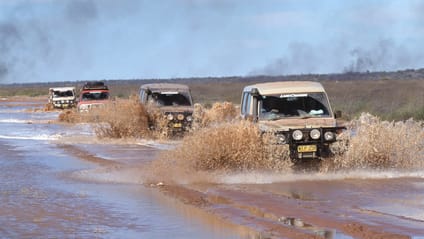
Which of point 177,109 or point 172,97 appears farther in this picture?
point 172,97

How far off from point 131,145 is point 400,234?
17.2 meters

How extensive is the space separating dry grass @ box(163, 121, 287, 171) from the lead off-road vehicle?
1.05 ft

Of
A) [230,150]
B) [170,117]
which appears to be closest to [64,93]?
[170,117]

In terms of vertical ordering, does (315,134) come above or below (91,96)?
below

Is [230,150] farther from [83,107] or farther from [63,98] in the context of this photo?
[63,98]

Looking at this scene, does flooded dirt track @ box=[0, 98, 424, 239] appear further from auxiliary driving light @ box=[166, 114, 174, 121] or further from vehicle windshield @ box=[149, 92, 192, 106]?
vehicle windshield @ box=[149, 92, 192, 106]

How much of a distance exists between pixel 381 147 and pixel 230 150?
3.01 meters

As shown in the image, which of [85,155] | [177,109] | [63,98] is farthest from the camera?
[63,98]

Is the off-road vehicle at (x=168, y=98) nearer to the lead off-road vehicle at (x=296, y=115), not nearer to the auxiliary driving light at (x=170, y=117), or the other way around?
the auxiliary driving light at (x=170, y=117)

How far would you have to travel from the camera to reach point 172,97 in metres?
28.3

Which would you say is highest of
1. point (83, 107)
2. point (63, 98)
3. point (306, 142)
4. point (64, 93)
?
point (64, 93)

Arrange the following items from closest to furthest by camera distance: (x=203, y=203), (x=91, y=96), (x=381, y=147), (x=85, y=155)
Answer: (x=203, y=203) < (x=381, y=147) < (x=85, y=155) < (x=91, y=96)

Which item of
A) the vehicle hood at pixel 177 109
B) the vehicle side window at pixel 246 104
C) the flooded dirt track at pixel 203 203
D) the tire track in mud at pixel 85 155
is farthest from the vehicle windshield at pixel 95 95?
the vehicle side window at pixel 246 104

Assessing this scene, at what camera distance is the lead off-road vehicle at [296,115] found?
15680 millimetres
